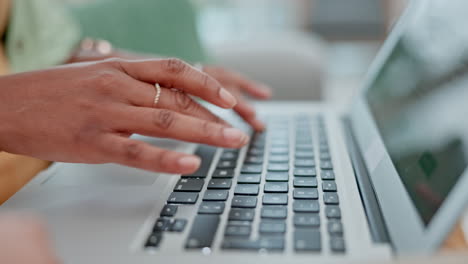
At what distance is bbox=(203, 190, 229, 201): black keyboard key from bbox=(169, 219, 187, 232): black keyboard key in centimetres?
6

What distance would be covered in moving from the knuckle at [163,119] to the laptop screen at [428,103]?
10.1 inches

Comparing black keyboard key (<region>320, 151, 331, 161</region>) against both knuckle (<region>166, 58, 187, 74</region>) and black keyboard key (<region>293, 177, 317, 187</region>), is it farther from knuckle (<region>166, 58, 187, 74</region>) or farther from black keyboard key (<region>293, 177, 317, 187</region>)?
knuckle (<region>166, 58, 187, 74</region>)

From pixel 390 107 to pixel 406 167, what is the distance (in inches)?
7.4

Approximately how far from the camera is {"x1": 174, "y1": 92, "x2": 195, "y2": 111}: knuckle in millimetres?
576

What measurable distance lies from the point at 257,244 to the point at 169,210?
112 millimetres

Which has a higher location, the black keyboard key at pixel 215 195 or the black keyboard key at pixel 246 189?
the black keyboard key at pixel 246 189

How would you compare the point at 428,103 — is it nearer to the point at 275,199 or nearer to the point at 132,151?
the point at 275,199

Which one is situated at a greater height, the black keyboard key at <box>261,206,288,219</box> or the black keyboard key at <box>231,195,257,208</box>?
the black keyboard key at <box>231,195,257,208</box>

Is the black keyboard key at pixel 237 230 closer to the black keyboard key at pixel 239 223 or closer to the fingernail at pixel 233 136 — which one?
the black keyboard key at pixel 239 223

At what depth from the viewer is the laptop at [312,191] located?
0.39 meters

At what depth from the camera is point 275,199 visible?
49 cm

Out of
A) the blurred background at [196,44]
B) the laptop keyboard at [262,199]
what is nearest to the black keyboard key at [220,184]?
the laptop keyboard at [262,199]

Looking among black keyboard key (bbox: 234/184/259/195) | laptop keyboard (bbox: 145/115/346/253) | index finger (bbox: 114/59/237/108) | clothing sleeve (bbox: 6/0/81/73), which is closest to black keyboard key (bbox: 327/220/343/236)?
laptop keyboard (bbox: 145/115/346/253)

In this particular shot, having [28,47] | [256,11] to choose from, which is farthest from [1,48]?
[256,11]
